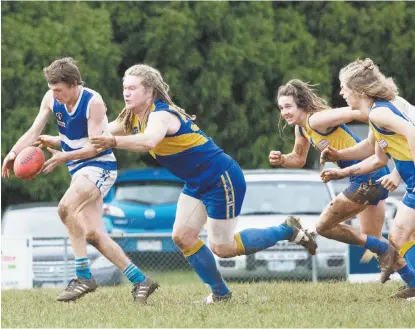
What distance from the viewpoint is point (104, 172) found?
10.5 m

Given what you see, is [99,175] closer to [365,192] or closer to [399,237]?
[365,192]

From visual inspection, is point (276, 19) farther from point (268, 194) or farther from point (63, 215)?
point (63, 215)

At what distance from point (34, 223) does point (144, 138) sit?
952 cm

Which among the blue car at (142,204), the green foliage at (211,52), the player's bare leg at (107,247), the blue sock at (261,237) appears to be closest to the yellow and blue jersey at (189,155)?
the blue sock at (261,237)

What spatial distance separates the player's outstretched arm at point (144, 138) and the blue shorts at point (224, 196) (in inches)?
27.2

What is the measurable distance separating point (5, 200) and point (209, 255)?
1438cm

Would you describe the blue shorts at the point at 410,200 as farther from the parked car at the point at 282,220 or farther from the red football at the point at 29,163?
the parked car at the point at 282,220

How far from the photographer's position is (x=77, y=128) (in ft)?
34.0

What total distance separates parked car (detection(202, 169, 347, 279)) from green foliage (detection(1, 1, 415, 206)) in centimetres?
521

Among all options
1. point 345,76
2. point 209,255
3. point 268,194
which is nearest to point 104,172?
point 209,255

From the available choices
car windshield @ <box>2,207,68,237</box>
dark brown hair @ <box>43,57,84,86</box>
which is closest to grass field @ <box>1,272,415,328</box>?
dark brown hair @ <box>43,57,84,86</box>

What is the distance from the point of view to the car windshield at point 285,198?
630 inches

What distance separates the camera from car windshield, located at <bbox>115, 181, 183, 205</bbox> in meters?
19.5

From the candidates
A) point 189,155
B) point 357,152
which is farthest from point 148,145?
point 357,152
